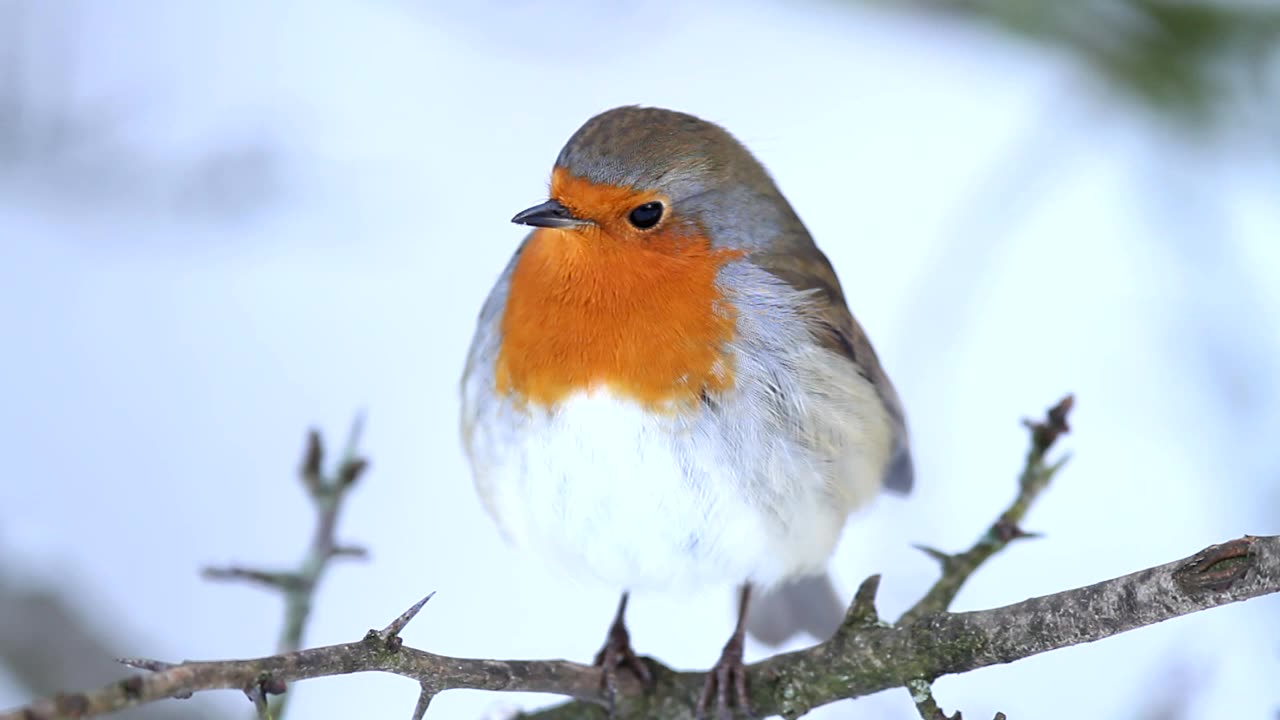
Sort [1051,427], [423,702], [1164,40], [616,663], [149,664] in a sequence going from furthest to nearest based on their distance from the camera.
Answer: [1164,40], [616,663], [1051,427], [423,702], [149,664]

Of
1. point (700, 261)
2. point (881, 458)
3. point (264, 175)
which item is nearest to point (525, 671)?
point (700, 261)

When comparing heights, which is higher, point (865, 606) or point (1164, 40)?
point (1164, 40)

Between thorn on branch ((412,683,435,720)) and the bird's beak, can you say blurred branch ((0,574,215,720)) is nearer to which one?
the bird's beak

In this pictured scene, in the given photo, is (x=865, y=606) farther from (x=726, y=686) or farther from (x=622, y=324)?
(x=622, y=324)

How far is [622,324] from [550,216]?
0.71ft

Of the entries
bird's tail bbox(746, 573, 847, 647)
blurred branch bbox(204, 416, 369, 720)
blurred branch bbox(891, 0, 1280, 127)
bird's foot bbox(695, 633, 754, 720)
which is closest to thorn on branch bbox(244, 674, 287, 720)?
blurred branch bbox(204, 416, 369, 720)

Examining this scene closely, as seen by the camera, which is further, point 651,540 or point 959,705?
point 959,705

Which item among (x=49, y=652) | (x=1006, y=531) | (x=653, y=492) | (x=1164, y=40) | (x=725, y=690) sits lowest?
(x=725, y=690)

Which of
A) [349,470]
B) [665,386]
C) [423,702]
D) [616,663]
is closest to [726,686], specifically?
[616,663]

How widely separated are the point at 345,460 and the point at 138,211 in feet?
5.16

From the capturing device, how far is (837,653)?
6.31ft

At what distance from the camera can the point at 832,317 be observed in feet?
7.80

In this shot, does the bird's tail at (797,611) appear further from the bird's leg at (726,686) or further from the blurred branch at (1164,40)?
the blurred branch at (1164,40)

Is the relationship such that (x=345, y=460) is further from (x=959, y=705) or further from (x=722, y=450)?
(x=959, y=705)
